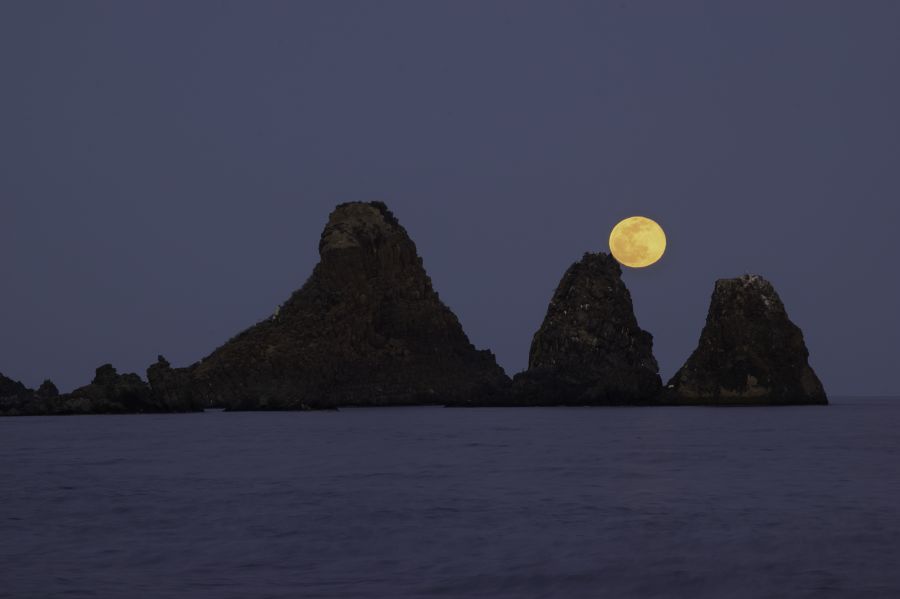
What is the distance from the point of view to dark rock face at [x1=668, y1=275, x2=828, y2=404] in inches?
6786

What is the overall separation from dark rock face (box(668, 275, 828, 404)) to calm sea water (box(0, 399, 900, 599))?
89075mm

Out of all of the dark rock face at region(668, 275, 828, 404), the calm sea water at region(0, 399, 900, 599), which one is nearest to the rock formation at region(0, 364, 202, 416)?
the dark rock face at region(668, 275, 828, 404)

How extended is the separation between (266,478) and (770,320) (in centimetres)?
12602

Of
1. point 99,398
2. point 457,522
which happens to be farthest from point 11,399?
point 457,522

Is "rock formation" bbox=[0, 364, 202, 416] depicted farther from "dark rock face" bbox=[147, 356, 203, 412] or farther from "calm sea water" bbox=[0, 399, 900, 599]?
"calm sea water" bbox=[0, 399, 900, 599]

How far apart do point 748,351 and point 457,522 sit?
13720 centimetres

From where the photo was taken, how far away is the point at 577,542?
35.6 meters

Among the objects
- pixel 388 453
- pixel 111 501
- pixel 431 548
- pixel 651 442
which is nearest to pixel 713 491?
pixel 431 548

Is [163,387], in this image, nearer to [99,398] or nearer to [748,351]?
[99,398]

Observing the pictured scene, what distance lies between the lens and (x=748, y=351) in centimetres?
17150

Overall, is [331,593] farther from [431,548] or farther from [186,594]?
[431,548]

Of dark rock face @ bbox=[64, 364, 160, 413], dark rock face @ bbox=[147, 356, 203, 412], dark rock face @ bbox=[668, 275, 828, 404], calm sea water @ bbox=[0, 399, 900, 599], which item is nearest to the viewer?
calm sea water @ bbox=[0, 399, 900, 599]

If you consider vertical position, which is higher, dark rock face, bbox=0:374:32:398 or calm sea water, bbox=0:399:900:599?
dark rock face, bbox=0:374:32:398

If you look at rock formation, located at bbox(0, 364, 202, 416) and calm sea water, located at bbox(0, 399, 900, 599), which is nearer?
calm sea water, located at bbox(0, 399, 900, 599)
